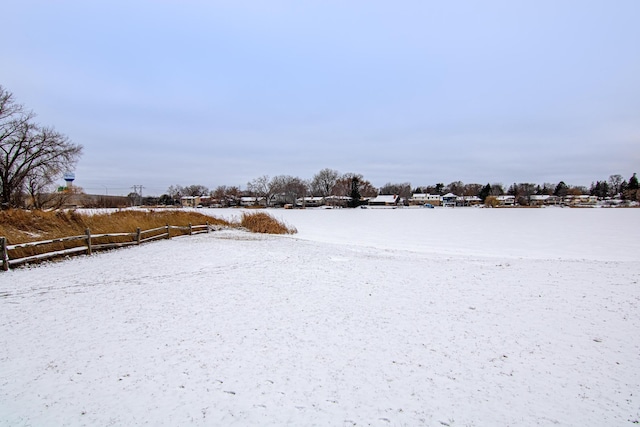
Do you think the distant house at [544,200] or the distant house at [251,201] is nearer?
the distant house at [251,201]

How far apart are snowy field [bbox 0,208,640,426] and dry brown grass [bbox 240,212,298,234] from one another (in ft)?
51.4

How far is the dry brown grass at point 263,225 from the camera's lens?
26062mm

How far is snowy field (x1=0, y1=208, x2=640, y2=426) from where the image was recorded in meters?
3.85

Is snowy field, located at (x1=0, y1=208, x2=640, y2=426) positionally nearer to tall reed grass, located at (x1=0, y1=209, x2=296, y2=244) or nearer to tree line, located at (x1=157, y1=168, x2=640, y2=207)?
tall reed grass, located at (x1=0, y1=209, x2=296, y2=244)

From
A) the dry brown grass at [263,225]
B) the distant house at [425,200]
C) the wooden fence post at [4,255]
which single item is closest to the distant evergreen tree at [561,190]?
the distant house at [425,200]

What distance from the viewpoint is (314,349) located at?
531 cm

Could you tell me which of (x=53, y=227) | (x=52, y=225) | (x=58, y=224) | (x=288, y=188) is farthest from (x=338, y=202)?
(x=53, y=227)

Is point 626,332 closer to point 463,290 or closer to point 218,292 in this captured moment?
point 463,290

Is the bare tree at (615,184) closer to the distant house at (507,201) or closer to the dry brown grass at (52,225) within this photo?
the distant house at (507,201)

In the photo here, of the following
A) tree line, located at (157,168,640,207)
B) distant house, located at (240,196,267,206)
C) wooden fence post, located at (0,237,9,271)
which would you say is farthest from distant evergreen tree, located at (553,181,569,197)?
wooden fence post, located at (0,237,9,271)

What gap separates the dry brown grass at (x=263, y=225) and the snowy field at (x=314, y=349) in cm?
1566

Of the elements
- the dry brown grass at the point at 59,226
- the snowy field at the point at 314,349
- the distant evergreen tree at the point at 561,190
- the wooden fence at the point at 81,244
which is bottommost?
the snowy field at the point at 314,349

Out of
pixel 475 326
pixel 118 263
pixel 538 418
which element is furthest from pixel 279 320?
pixel 118 263

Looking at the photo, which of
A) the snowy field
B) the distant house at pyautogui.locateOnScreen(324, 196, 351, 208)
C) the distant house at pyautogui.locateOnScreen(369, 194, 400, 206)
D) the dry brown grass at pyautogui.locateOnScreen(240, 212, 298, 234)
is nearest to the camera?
the snowy field
